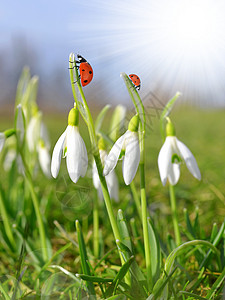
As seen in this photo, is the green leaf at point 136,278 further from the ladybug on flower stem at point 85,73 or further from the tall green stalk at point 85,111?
the ladybug on flower stem at point 85,73

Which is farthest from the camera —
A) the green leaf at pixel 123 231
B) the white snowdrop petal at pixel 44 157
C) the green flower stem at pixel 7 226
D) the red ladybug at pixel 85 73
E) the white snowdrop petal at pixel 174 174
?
the white snowdrop petal at pixel 44 157

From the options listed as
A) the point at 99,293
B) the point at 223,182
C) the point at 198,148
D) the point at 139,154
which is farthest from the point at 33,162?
the point at 198,148

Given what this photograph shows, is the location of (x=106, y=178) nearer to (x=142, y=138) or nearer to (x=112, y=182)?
(x=112, y=182)

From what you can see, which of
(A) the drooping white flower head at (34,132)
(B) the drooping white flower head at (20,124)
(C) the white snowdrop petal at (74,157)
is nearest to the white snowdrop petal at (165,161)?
(C) the white snowdrop petal at (74,157)

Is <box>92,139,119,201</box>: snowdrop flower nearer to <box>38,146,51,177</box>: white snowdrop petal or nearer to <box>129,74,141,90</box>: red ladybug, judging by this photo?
<box>129,74,141,90</box>: red ladybug

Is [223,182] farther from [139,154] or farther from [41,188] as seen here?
[139,154]

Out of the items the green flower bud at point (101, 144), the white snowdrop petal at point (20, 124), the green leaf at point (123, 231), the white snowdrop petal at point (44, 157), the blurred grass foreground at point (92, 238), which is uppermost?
the white snowdrop petal at point (20, 124)

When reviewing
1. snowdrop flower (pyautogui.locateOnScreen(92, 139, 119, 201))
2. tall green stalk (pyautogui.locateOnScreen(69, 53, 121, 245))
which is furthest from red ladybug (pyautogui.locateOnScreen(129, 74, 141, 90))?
snowdrop flower (pyautogui.locateOnScreen(92, 139, 119, 201))

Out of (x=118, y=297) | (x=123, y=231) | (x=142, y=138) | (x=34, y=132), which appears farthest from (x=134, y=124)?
(x=34, y=132)
